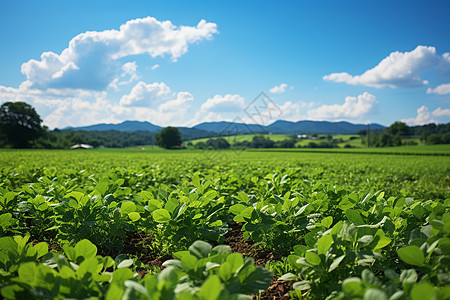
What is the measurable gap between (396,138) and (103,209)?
4013 inches

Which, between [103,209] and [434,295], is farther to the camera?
[103,209]

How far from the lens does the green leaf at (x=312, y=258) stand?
151 cm

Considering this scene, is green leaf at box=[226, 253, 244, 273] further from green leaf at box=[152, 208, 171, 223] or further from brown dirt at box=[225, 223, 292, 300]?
green leaf at box=[152, 208, 171, 223]

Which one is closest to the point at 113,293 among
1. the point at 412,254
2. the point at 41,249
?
the point at 41,249

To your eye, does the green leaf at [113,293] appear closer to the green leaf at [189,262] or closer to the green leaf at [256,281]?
the green leaf at [189,262]

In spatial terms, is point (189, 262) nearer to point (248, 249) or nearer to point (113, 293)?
point (113, 293)

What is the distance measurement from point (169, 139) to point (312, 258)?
315 feet

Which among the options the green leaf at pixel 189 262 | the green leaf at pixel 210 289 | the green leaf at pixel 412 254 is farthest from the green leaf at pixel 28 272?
the green leaf at pixel 412 254

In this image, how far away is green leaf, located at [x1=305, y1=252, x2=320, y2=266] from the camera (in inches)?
59.6

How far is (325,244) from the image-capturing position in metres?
1.50

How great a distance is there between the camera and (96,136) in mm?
124375

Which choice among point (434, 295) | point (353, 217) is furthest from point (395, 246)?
point (434, 295)

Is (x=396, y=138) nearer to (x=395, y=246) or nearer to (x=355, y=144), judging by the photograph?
(x=355, y=144)

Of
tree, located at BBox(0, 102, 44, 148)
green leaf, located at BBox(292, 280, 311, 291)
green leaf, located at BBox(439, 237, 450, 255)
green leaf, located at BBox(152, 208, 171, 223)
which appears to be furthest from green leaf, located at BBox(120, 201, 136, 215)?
tree, located at BBox(0, 102, 44, 148)
